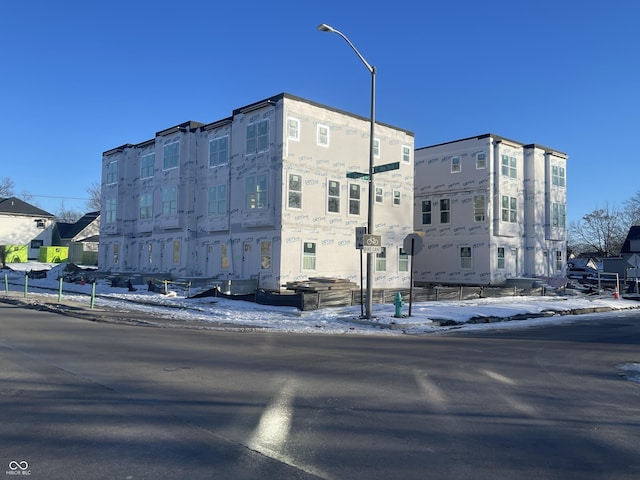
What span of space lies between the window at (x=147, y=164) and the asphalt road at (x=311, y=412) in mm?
25943

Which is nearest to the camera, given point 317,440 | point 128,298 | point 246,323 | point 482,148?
point 317,440

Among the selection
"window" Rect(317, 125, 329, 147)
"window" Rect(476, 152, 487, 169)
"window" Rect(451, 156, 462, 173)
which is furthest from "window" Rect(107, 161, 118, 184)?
"window" Rect(476, 152, 487, 169)

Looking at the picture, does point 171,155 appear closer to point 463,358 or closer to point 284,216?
point 284,216

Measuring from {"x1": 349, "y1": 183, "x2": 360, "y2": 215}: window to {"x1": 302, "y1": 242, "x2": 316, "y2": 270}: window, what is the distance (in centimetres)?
368

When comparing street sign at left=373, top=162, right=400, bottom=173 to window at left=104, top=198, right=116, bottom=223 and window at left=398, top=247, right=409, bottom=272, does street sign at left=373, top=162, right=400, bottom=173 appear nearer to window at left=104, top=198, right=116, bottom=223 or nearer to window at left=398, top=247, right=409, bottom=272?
window at left=398, top=247, right=409, bottom=272

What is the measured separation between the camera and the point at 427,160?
132ft

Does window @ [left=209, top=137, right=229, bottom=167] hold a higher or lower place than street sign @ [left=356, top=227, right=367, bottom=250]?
higher

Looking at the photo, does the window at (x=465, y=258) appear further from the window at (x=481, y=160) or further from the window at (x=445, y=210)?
the window at (x=481, y=160)

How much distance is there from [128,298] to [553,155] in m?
32.6

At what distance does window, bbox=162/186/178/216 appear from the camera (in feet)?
109

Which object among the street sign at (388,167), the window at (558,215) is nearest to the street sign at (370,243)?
the street sign at (388,167)

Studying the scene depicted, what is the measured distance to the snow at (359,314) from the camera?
16919mm

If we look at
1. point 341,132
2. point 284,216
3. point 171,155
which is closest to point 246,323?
point 284,216

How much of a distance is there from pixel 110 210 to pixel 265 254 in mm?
18883
